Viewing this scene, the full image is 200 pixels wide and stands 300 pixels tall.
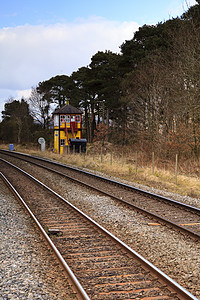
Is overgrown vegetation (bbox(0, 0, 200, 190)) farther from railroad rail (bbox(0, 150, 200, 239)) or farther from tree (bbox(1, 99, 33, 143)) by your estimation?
railroad rail (bbox(0, 150, 200, 239))

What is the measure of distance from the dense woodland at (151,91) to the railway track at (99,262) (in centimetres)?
1336

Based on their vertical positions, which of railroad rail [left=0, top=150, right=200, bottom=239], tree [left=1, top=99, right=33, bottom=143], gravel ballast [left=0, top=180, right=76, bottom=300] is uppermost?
tree [left=1, top=99, right=33, bottom=143]

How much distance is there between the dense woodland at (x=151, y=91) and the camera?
66.0 ft

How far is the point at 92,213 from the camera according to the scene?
9352 mm

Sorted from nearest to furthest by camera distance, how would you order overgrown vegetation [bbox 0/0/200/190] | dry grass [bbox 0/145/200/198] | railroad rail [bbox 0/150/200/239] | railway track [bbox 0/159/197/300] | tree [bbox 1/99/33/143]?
railway track [bbox 0/159/197/300] < railroad rail [bbox 0/150/200/239] < dry grass [bbox 0/145/200/198] < overgrown vegetation [bbox 0/0/200/190] < tree [bbox 1/99/33/143]

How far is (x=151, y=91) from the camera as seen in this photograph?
2742 centimetres

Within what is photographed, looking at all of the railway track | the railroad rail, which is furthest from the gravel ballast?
the railroad rail

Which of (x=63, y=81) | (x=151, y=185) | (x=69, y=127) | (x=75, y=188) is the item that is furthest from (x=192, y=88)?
(x=63, y=81)

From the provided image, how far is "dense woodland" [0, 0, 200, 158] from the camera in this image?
20.1 m

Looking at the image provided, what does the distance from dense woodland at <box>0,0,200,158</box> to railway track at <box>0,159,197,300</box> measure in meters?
13.4

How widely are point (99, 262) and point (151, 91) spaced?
77.0 feet

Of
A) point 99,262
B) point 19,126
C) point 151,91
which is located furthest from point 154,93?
point 19,126

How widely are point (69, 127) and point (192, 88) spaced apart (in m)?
26.2

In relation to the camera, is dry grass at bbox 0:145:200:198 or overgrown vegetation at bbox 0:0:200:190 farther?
overgrown vegetation at bbox 0:0:200:190
